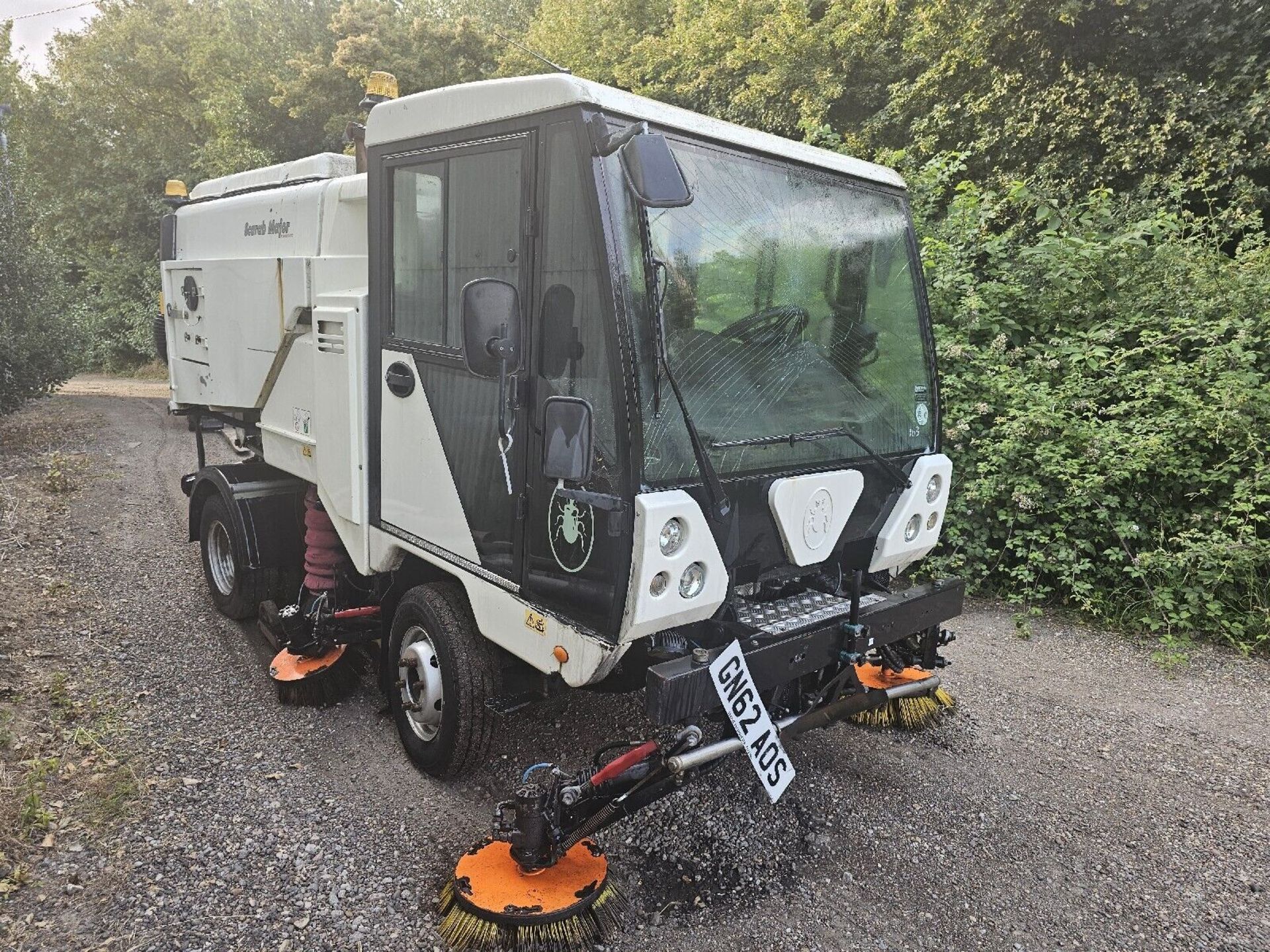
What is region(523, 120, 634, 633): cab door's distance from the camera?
2.57 metres

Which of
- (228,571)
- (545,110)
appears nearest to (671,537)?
(545,110)

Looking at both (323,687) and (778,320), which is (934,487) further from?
(323,687)

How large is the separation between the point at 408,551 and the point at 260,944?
1.50 meters

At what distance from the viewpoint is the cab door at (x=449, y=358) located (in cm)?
291

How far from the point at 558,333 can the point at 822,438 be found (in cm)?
114

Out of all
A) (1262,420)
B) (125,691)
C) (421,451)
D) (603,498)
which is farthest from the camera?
(1262,420)

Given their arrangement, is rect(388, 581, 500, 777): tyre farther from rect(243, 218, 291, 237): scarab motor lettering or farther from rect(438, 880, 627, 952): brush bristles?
rect(243, 218, 291, 237): scarab motor lettering

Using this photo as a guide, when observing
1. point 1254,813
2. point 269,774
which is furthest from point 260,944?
point 1254,813

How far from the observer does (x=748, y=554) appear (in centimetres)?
301

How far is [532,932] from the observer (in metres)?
2.65

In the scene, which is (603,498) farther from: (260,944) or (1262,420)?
(1262,420)

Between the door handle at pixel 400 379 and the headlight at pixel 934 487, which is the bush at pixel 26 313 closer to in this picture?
the door handle at pixel 400 379

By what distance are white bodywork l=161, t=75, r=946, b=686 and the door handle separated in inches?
1.4

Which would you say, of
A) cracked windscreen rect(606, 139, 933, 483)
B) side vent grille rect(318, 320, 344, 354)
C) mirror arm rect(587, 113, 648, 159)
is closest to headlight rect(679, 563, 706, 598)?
cracked windscreen rect(606, 139, 933, 483)
